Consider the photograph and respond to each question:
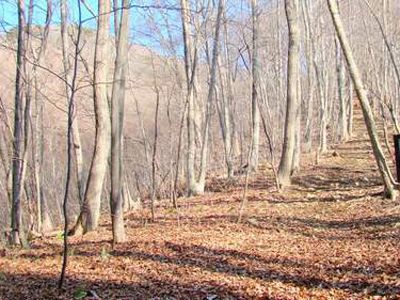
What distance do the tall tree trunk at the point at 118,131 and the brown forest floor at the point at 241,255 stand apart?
458mm

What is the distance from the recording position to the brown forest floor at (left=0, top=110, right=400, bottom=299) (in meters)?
6.43

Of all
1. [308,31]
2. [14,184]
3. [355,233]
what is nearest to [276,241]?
[355,233]

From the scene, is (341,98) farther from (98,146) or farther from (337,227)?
(98,146)

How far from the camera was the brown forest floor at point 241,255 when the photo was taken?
6430mm

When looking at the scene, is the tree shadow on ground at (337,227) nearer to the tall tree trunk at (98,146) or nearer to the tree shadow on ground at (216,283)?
the tree shadow on ground at (216,283)

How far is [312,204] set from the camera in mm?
12594

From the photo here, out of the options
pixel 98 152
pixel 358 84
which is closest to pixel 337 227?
pixel 358 84

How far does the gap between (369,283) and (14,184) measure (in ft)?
25.8

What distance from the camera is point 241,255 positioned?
322 inches

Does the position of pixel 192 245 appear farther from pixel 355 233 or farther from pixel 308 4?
pixel 308 4

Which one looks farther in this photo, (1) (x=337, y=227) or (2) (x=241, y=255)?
(1) (x=337, y=227)

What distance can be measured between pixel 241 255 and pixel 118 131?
3.11 meters

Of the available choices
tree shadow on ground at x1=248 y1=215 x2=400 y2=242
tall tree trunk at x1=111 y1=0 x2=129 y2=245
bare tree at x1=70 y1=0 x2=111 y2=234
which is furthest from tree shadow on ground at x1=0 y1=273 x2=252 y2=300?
bare tree at x1=70 y1=0 x2=111 y2=234

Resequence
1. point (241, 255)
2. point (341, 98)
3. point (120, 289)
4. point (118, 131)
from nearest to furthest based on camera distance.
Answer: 1. point (120, 289)
2. point (241, 255)
3. point (118, 131)
4. point (341, 98)
